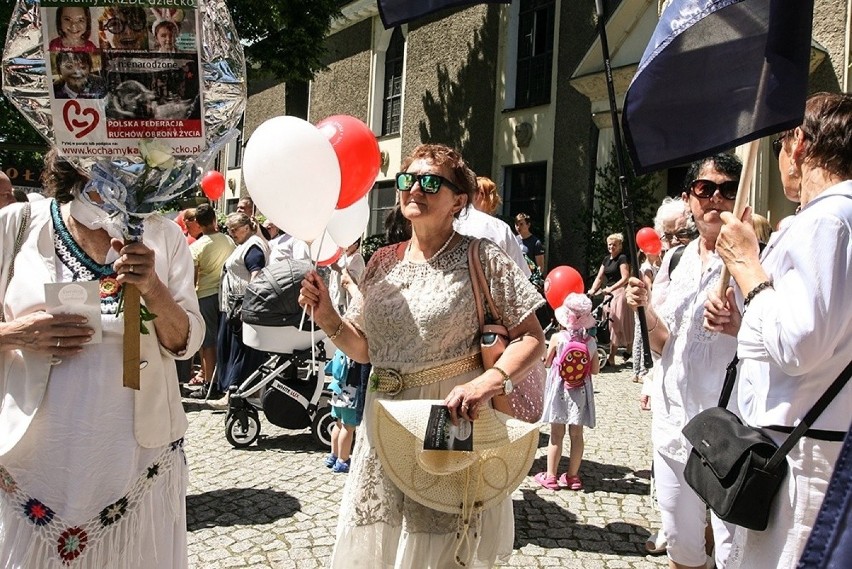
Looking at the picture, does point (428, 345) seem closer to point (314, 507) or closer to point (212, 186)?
point (314, 507)

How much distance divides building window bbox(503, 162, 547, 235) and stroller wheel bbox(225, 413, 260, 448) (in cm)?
1023

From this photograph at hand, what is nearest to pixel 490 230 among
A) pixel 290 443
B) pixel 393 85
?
pixel 290 443

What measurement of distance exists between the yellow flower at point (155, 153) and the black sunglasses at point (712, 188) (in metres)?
2.16

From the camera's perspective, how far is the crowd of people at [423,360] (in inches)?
75.7

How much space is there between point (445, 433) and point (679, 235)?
209 cm

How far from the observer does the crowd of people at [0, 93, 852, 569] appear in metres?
1.92

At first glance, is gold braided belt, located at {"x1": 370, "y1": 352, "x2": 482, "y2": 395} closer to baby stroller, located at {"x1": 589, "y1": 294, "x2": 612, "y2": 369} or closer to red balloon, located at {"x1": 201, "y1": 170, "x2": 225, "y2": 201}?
red balloon, located at {"x1": 201, "y1": 170, "x2": 225, "y2": 201}

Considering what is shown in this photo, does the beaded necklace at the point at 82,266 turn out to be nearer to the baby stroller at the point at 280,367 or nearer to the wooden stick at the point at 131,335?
the wooden stick at the point at 131,335

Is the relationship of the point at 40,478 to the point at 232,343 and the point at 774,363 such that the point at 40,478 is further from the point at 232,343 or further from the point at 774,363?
the point at 232,343

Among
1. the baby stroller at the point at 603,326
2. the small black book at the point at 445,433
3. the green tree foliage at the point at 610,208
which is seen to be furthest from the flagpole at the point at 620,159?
the green tree foliage at the point at 610,208

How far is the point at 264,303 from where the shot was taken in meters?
5.77

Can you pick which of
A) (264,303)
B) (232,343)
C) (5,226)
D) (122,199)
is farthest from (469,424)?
(232,343)

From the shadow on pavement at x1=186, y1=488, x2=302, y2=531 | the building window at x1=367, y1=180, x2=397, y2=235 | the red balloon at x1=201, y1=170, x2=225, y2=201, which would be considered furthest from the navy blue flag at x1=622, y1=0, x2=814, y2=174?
the building window at x1=367, y1=180, x2=397, y2=235

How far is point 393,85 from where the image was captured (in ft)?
69.4
